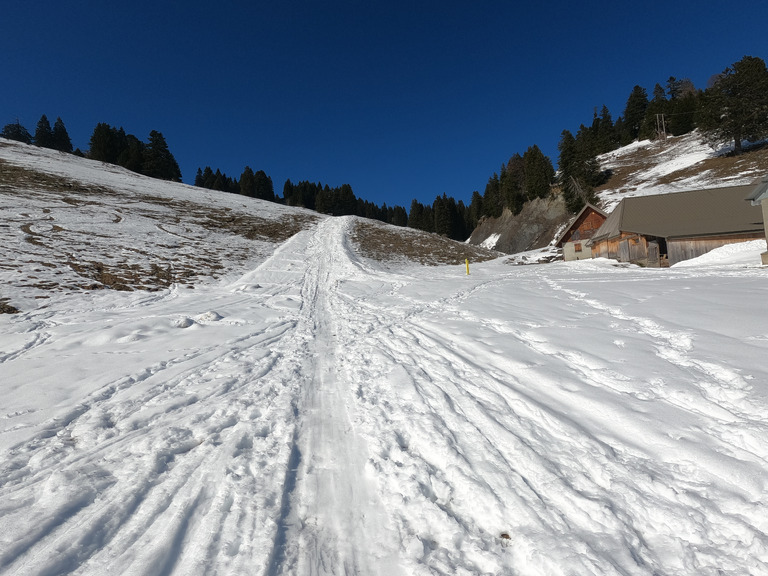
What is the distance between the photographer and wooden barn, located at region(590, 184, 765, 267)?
23.1 m

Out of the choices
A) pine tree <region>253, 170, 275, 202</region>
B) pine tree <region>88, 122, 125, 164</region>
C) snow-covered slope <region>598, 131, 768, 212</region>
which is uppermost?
pine tree <region>88, 122, 125, 164</region>

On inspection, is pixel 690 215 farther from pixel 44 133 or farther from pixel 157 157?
pixel 44 133

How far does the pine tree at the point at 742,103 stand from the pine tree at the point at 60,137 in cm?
12925

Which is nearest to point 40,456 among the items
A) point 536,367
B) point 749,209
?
point 536,367

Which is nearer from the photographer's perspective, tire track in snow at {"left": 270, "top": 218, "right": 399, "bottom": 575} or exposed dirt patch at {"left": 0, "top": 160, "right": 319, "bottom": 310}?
tire track in snow at {"left": 270, "top": 218, "right": 399, "bottom": 575}

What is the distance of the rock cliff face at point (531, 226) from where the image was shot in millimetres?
57147

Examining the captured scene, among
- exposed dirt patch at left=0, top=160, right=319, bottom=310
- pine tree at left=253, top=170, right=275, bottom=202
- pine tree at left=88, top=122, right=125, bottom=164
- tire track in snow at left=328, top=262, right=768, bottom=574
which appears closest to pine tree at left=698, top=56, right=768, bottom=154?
exposed dirt patch at left=0, top=160, right=319, bottom=310

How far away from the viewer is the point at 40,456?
322 cm

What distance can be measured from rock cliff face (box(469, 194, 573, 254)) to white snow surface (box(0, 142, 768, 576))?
55.9 metres

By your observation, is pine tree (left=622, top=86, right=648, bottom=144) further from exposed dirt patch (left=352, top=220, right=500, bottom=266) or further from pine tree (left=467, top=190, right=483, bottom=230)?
exposed dirt patch (left=352, top=220, right=500, bottom=266)

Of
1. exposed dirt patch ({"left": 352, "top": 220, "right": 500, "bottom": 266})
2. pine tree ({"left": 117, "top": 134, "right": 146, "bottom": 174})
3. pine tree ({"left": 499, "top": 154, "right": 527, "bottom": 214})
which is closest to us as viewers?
exposed dirt patch ({"left": 352, "top": 220, "right": 500, "bottom": 266})

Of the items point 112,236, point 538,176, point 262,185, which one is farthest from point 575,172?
point 262,185

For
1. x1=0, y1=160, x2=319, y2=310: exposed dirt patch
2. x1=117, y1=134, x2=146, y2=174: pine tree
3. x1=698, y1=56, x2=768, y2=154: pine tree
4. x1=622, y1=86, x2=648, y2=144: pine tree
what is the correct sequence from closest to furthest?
x1=0, y1=160, x2=319, y2=310: exposed dirt patch
x1=698, y1=56, x2=768, y2=154: pine tree
x1=117, y1=134, x2=146, y2=174: pine tree
x1=622, y1=86, x2=648, y2=144: pine tree

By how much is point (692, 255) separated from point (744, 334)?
973 inches
